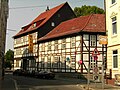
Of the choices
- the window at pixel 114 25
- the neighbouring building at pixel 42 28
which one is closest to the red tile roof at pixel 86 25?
the neighbouring building at pixel 42 28

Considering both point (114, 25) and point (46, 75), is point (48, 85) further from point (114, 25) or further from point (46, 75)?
point (46, 75)

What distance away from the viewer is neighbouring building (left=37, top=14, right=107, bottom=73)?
4644 centimetres

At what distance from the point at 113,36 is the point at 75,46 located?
64.3 feet

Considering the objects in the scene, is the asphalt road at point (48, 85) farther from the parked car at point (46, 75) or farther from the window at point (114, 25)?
the parked car at point (46, 75)

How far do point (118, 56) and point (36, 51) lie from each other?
3731 cm

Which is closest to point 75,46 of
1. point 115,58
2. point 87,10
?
point 115,58

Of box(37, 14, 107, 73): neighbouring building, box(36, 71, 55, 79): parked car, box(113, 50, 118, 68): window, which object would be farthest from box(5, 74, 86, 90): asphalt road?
box(37, 14, 107, 73): neighbouring building

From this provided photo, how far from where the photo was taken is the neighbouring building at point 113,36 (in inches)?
1071

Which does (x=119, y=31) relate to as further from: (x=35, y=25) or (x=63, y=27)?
(x=35, y=25)

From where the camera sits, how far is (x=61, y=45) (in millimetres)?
51500

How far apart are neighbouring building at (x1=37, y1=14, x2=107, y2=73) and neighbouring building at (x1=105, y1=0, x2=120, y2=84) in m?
12.8

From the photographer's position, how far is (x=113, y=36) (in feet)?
92.9

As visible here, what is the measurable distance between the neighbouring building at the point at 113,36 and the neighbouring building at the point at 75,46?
12813 millimetres

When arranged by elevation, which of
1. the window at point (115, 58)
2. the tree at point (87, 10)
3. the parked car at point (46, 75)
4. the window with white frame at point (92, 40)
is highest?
the tree at point (87, 10)
